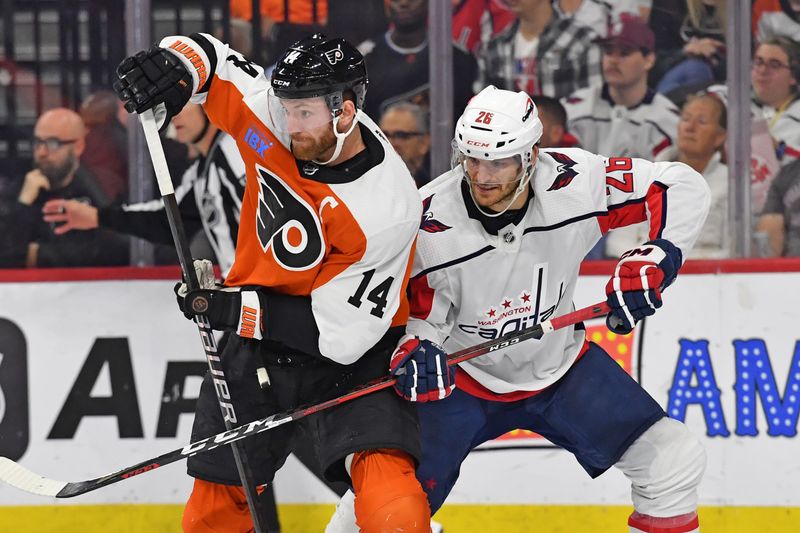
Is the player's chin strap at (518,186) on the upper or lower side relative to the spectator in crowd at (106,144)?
lower

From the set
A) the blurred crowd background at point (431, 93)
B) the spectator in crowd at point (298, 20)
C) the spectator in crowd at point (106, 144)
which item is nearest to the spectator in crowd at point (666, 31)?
the blurred crowd background at point (431, 93)

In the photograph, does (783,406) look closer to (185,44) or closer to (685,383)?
(685,383)

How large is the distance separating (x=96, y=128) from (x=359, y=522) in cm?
186

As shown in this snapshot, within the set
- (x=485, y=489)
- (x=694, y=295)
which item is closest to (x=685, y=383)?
(x=694, y=295)

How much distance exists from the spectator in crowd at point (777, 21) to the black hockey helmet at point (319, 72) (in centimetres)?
173

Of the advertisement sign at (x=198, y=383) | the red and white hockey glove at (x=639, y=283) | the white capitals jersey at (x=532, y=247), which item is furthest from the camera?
the advertisement sign at (x=198, y=383)

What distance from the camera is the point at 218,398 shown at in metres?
2.87

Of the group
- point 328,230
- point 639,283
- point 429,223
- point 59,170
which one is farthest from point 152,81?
point 59,170

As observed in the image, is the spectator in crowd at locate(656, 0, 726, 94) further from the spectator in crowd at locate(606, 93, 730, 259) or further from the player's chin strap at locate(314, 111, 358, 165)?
the player's chin strap at locate(314, 111, 358, 165)

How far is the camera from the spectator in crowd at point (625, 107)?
3.94 m

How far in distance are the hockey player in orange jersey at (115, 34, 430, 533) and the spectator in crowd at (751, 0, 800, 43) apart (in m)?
1.69

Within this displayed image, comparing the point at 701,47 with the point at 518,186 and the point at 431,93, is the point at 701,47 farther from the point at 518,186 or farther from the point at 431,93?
the point at 518,186

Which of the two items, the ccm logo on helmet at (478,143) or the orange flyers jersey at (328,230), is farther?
the ccm logo on helmet at (478,143)

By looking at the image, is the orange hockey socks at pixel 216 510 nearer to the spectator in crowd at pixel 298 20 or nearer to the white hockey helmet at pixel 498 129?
the white hockey helmet at pixel 498 129
